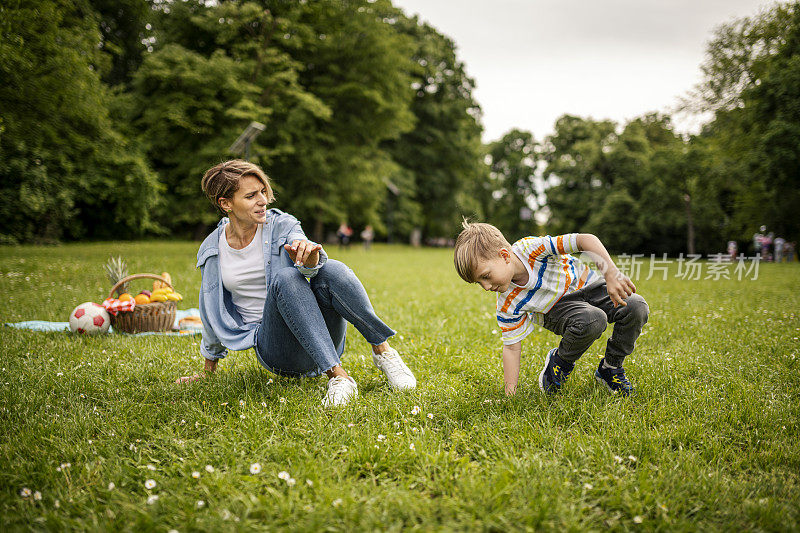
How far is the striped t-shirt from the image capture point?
2.92 m

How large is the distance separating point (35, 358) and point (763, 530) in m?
5.00

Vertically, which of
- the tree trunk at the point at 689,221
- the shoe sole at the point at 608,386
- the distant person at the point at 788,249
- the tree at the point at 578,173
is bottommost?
the shoe sole at the point at 608,386

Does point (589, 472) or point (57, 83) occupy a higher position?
point (57, 83)

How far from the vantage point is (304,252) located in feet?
9.19

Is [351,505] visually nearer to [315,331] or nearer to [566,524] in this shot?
[566,524]

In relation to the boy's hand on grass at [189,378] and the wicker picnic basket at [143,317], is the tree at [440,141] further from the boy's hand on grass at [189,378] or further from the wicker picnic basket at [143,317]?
the boy's hand on grass at [189,378]

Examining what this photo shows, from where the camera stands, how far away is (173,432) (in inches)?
103

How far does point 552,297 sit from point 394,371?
117cm

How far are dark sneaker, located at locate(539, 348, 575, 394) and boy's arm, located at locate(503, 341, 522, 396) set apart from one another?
26 cm

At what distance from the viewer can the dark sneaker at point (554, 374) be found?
3160 millimetres

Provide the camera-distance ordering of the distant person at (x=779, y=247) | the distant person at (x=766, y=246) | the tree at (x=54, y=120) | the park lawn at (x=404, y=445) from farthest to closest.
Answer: the distant person at (x=766, y=246)
the distant person at (x=779, y=247)
the tree at (x=54, y=120)
the park lawn at (x=404, y=445)

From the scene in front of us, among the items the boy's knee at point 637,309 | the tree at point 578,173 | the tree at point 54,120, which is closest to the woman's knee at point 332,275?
the boy's knee at point 637,309

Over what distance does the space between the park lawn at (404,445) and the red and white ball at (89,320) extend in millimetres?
565

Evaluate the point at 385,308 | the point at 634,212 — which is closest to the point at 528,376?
the point at 385,308
